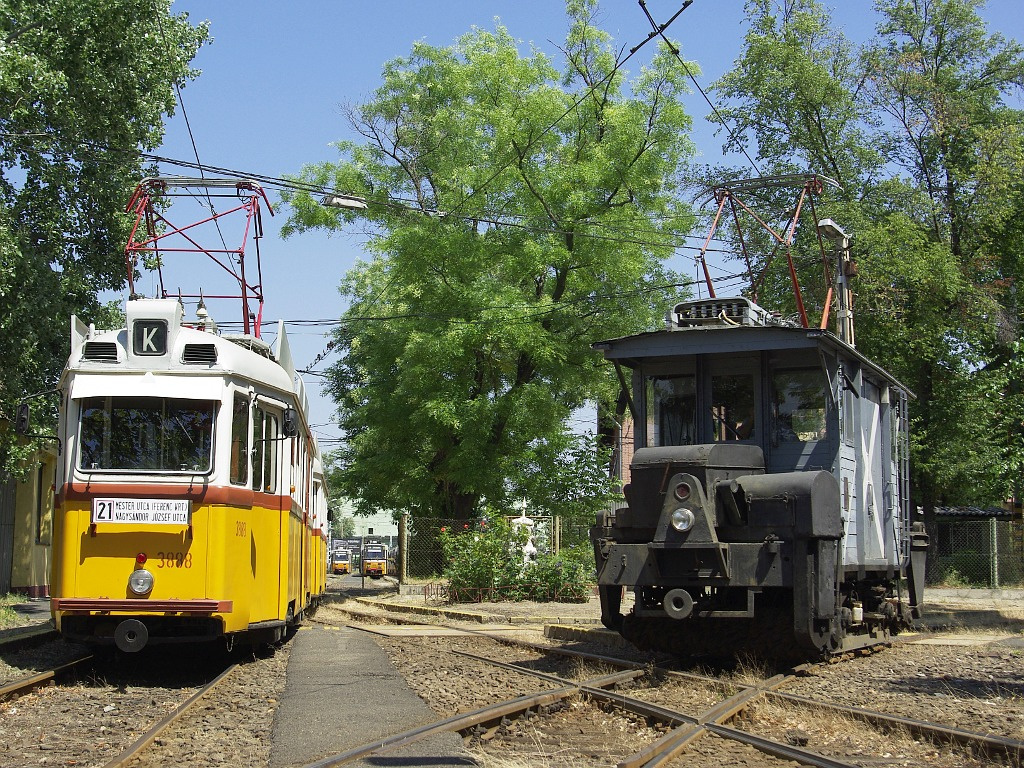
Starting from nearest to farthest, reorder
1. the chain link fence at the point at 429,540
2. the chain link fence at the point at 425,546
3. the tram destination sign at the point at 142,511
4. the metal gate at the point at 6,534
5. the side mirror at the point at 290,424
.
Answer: the tram destination sign at the point at 142,511
the side mirror at the point at 290,424
the chain link fence at the point at 429,540
the metal gate at the point at 6,534
the chain link fence at the point at 425,546

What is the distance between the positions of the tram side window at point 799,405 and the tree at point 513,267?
14.6m

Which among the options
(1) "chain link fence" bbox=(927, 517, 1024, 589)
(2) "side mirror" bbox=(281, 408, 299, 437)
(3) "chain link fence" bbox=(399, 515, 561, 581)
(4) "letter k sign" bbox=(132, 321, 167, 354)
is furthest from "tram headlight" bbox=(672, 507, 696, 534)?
(1) "chain link fence" bbox=(927, 517, 1024, 589)

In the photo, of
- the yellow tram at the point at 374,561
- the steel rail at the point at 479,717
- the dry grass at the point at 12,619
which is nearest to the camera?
the steel rail at the point at 479,717

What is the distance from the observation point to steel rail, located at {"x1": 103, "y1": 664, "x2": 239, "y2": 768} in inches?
259

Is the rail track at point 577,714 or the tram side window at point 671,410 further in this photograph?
the tram side window at point 671,410

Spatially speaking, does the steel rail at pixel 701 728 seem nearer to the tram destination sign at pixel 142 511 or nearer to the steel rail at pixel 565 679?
the steel rail at pixel 565 679

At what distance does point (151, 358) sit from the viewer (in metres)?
10.6

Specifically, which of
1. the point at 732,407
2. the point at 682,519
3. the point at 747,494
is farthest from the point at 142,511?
the point at 732,407

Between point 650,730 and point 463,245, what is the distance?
66.9 feet

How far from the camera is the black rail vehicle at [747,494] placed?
981cm

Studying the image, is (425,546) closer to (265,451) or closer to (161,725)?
(265,451)

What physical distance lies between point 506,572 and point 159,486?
1260cm

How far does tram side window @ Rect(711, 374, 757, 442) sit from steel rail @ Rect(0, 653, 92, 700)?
703 cm

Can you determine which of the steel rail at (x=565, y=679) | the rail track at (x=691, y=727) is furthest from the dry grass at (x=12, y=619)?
the rail track at (x=691, y=727)
